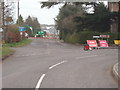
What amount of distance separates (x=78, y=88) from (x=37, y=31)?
86.0m

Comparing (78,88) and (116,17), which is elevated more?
(116,17)

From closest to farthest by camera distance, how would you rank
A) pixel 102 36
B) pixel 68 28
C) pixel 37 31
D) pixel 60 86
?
pixel 60 86 → pixel 102 36 → pixel 68 28 → pixel 37 31

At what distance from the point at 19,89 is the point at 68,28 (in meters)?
46.9

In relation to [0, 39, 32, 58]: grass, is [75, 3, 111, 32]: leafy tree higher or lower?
higher

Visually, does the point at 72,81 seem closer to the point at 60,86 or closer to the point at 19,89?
the point at 60,86

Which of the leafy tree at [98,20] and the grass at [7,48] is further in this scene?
the leafy tree at [98,20]

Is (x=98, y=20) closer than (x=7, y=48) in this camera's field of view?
No

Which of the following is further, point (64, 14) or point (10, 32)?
point (64, 14)

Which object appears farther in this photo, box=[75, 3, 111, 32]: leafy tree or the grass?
box=[75, 3, 111, 32]: leafy tree

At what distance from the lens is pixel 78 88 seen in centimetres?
898

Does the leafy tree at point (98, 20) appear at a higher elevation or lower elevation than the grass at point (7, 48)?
higher

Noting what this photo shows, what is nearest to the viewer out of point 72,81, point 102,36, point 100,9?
point 72,81

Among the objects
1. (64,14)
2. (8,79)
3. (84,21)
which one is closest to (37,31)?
(64,14)

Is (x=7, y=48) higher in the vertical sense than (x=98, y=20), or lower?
lower
